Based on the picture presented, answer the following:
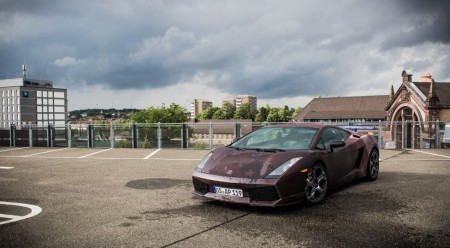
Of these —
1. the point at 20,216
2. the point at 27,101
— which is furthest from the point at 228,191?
the point at 27,101

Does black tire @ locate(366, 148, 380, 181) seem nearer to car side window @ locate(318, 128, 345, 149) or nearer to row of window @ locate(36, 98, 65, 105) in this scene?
car side window @ locate(318, 128, 345, 149)

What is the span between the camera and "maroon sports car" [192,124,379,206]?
4.91 m

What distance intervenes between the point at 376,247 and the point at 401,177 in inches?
187

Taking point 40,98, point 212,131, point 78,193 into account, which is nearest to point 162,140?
point 212,131

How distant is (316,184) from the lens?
549cm

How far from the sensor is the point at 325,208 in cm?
525

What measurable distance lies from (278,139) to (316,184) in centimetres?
111

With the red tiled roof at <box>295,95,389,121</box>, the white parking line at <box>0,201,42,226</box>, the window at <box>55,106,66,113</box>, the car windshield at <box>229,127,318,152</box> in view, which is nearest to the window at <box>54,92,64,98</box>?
the window at <box>55,106,66,113</box>

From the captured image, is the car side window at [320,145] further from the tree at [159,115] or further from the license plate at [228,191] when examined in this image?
the tree at [159,115]

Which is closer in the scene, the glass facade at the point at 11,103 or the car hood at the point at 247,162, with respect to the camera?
the car hood at the point at 247,162

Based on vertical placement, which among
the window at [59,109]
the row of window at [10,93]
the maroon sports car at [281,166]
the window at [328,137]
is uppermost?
the row of window at [10,93]

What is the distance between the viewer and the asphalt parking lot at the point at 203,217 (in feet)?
12.9

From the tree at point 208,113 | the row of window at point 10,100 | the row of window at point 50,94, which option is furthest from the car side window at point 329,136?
the tree at point 208,113

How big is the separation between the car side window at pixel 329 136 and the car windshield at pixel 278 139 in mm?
193
